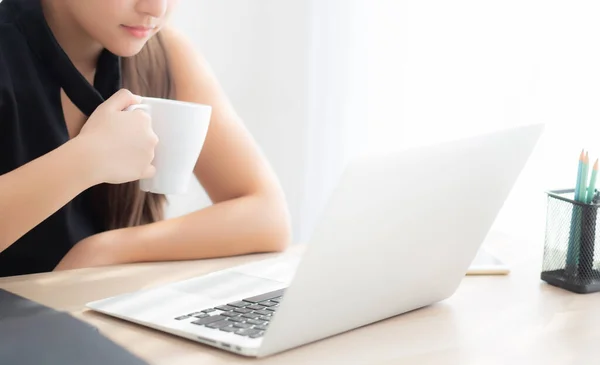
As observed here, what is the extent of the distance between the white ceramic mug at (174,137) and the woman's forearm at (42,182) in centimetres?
9

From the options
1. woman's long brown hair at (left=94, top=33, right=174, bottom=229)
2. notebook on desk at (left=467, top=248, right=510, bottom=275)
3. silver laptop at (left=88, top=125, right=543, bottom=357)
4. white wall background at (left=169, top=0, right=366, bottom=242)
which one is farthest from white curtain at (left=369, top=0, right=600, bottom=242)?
silver laptop at (left=88, top=125, right=543, bottom=357)

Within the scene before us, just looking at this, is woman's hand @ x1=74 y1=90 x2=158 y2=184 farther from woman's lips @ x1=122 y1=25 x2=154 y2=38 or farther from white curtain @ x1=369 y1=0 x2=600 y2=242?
white curtain @ x1=369 y1=0 x2=600 y2=242

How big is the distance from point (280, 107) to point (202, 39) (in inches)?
12.0

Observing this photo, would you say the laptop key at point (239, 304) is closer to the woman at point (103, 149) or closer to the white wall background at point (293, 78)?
the woman at point (103, 149)

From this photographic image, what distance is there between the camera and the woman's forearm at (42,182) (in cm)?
96

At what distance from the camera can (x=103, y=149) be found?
972mm

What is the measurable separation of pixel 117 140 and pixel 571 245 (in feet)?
1.69

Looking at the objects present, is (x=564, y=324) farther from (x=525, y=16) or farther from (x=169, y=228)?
(x=525, y=16)

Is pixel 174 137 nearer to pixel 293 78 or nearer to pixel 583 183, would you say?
pixel 583 183

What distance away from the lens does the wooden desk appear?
74 centimetres

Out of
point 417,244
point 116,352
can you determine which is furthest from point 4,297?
point 417,244

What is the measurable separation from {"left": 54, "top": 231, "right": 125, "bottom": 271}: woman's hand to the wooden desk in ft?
0.12

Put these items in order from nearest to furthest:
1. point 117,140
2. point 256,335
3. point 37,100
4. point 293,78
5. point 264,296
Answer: point 256,335 → point 264,296 → point 117,140 → point 37,100 → point 293,78

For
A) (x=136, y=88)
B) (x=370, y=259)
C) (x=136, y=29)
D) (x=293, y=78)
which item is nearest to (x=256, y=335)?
(x=370, y=259)
